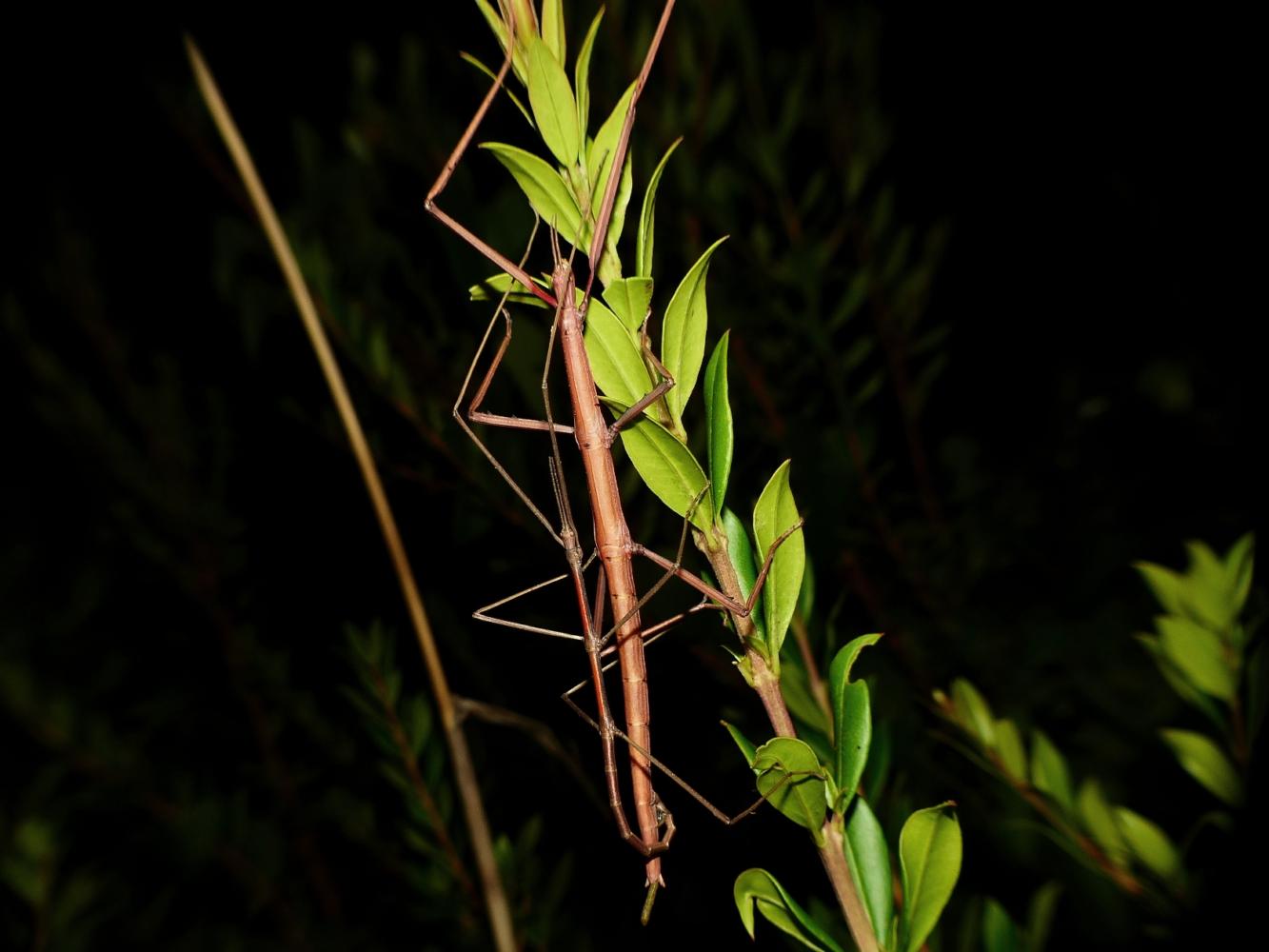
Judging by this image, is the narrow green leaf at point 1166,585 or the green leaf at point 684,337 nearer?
the green leaf at point 684,337

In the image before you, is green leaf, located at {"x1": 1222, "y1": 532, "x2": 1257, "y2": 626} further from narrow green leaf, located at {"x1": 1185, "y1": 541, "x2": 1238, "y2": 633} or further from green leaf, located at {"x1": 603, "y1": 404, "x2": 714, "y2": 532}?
green leaf, located at {"x1": 603, "y1": 404, "x2": 714, "y2": 532}

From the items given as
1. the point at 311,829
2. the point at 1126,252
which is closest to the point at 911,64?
the point at 1126,252

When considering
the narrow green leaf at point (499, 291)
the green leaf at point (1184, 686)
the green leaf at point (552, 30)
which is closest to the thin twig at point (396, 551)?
the narrow green leaf at point (499, 291)

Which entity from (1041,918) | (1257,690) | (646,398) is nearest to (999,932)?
(1041,918)

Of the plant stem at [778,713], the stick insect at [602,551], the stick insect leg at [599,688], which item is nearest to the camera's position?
the plant stem at [778,713]

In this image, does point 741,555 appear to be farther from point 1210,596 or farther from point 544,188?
point 1210,596

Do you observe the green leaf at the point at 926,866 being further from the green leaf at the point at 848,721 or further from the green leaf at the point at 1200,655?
the green leaf at the point at 1200,655

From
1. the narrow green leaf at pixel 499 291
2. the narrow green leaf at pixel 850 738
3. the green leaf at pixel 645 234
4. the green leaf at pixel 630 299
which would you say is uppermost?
the green leaf at pixel 645 234
